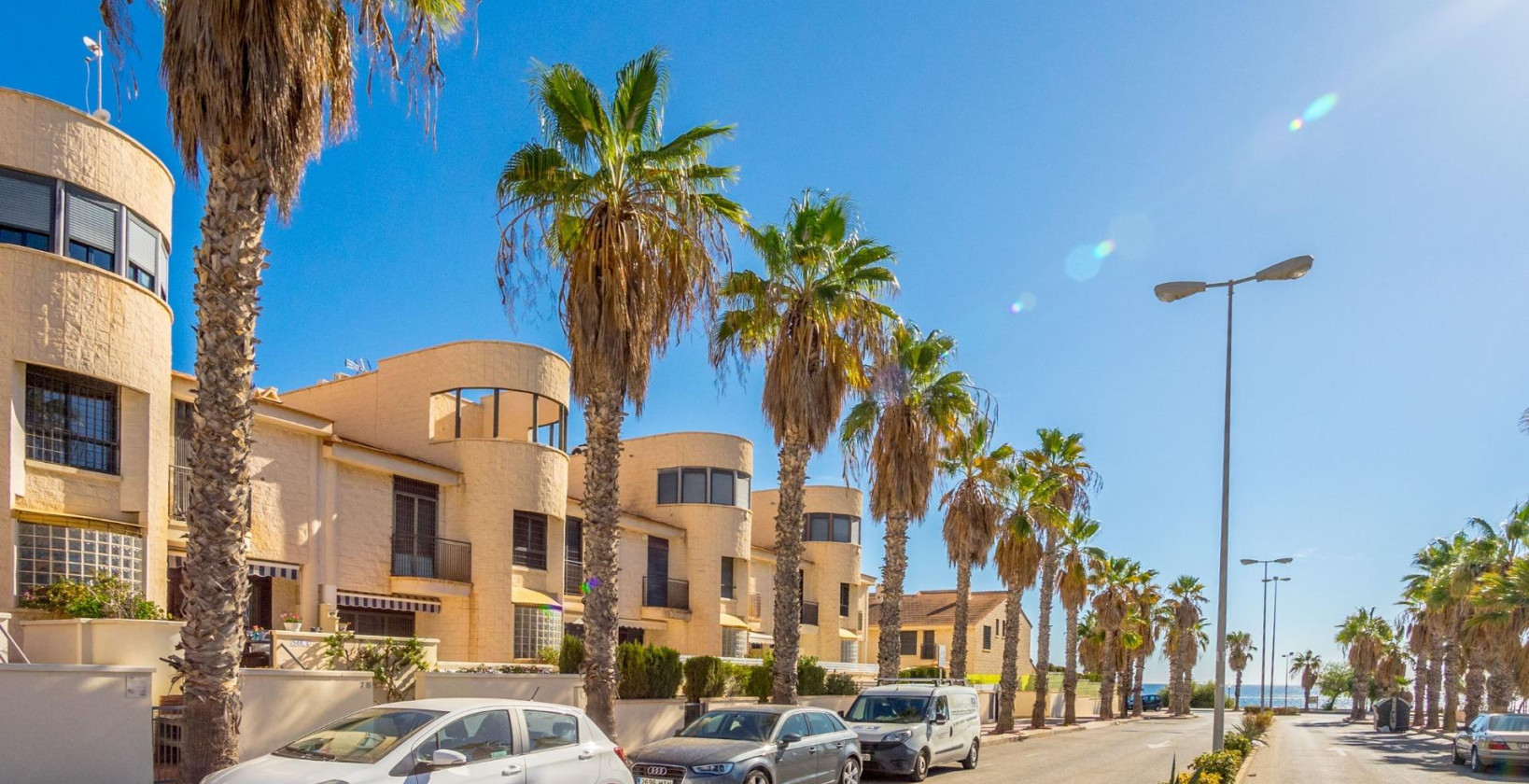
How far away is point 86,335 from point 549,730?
→ 11.2m

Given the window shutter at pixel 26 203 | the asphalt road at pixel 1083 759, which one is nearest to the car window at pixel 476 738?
the asphalt road at pixel 1083 759

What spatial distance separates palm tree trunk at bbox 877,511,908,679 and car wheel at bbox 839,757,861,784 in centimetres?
1052

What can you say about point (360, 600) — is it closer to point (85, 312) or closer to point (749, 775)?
point (85, 312)

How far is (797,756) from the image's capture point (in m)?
15.0

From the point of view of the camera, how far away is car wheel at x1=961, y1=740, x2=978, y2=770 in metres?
22.6

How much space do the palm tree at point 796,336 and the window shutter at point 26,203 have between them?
11.5m

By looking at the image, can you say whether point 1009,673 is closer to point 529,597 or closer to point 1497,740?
point 1497,740

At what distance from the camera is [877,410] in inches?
1096

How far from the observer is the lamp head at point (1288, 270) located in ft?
56.2

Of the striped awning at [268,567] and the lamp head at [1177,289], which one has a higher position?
the lamp head at [1177,289]

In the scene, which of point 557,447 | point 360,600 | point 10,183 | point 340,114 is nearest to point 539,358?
point 557,447

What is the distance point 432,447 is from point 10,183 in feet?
38.1

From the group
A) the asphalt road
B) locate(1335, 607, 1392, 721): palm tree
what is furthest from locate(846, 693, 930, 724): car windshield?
locate(1335, 607, 1392, 721): palm tree

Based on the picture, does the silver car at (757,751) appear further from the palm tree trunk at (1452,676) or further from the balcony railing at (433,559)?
the palm tree trunk at (1452,676)
